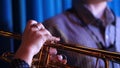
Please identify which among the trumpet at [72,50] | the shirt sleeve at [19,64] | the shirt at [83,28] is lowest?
the shirt sleeve at [19,64]

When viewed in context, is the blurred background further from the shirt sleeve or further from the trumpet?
the shirt sleeve

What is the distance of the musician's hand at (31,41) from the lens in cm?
86

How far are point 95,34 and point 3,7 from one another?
0.43 meters

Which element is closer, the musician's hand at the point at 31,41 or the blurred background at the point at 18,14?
the musician's hand at the point at 31,41

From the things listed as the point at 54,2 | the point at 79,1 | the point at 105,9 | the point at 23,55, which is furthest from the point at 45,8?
the point at 23,55

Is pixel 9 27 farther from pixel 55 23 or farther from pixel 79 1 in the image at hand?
pixel 79 1

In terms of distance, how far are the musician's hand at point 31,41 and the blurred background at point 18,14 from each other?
262mm

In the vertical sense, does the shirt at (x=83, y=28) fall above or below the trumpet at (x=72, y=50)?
above

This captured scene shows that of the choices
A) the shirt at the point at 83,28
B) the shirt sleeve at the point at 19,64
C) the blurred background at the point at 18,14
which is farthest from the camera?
the shirt at the point at 83,28

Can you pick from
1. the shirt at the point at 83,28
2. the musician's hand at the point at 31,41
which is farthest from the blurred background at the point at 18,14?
the musician's hand at the point at 31,41

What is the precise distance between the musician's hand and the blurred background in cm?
26

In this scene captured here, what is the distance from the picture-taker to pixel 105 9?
143 centimetres

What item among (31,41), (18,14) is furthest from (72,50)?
(18,14)

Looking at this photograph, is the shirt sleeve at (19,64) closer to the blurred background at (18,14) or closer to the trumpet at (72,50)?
the trumpet at (72,50)
